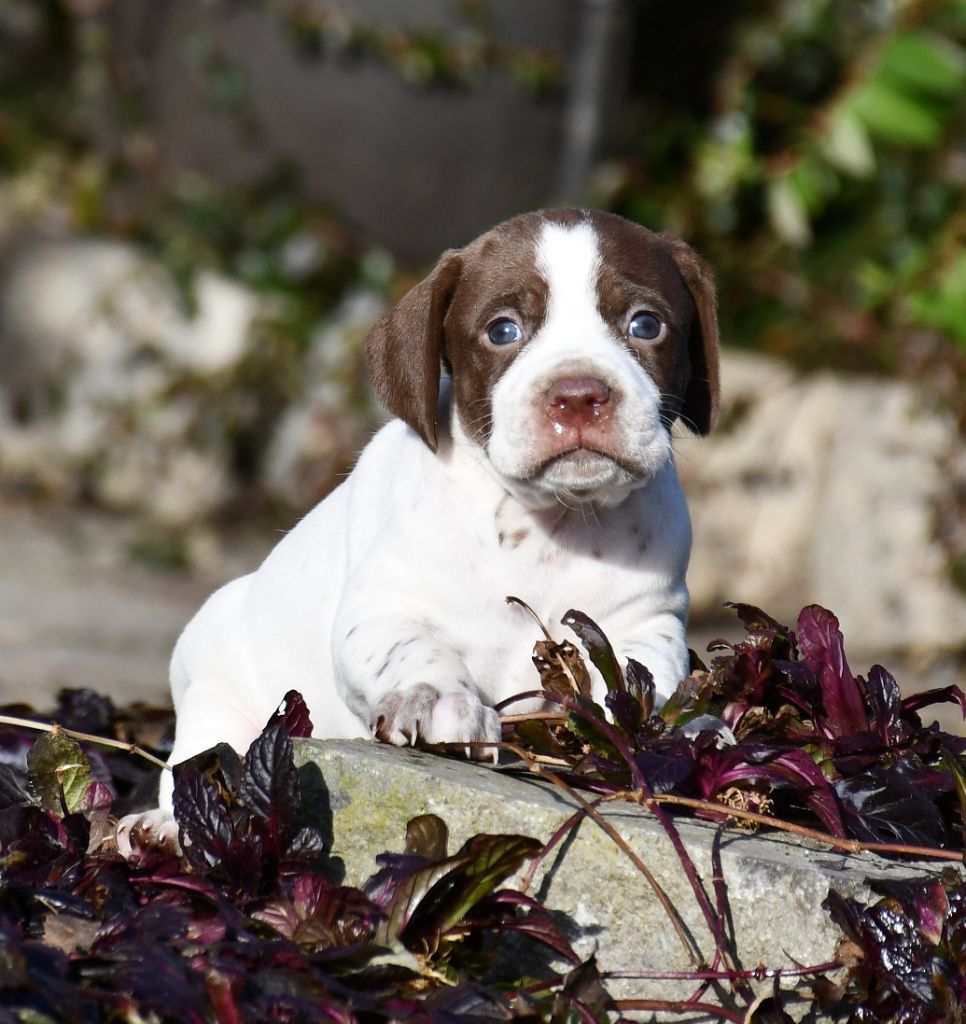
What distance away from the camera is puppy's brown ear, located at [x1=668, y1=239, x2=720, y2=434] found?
13.8ft

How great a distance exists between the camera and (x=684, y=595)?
161 inches

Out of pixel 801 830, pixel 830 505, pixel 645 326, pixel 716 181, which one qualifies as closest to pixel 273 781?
pixel 801 830

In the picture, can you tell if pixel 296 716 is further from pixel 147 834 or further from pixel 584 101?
pixel 584 101

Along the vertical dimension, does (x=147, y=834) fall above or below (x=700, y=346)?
below

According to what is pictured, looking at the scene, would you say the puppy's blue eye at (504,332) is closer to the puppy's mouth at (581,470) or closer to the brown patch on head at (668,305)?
the brown patch on head at (668,305)

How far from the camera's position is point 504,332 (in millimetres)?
3996

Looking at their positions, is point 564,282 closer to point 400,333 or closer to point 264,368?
point 400,333

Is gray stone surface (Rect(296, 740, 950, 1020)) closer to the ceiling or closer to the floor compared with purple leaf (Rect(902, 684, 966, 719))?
closer to the floor

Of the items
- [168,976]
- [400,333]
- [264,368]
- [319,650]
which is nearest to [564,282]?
[400,333]

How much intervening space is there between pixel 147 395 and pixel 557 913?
806cm

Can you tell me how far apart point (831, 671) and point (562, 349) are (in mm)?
983

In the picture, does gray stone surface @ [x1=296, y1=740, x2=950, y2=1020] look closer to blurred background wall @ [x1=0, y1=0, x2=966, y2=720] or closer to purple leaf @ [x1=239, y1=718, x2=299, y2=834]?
purple leaf @ [x1=239, y1=718, x2=299, y2=834]

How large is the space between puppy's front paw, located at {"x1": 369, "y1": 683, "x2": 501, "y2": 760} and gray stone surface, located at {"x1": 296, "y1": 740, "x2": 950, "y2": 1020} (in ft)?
Answer: 1.03

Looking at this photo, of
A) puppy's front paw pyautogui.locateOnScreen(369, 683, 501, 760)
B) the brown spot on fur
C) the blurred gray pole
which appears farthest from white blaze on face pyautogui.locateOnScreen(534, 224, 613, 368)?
the blurred gray pole
